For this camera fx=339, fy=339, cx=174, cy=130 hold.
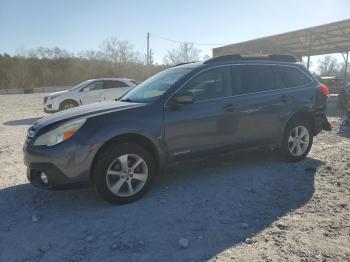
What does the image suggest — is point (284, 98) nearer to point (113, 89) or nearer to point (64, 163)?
point (64, 163)

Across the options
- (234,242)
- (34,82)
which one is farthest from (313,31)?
(34,82)

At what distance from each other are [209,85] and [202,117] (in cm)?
54

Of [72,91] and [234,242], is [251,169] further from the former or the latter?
[72,91]

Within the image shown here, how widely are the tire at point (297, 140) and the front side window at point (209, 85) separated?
56.3 inches

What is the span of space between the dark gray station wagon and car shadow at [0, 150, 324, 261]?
0.38m

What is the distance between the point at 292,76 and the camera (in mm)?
5805

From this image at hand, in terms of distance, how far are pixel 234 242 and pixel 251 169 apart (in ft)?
7.78

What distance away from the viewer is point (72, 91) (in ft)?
45.7

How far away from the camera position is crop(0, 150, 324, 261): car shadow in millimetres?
3227

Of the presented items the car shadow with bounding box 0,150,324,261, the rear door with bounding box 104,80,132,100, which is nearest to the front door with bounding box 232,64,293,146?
the car shadow with bounding box 0,150,324,261

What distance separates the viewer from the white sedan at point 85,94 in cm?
1360

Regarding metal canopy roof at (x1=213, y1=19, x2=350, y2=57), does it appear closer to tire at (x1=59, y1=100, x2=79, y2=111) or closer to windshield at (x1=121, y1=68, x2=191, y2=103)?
tire at (x1=59, y1=100, x2=79, y2=111)

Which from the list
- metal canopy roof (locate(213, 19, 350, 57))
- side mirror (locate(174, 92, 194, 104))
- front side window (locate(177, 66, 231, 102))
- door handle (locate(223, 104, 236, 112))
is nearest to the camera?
side mirror (locate(174, 92, 194, 104))

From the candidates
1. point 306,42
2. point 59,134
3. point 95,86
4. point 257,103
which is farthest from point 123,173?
point 306,42
